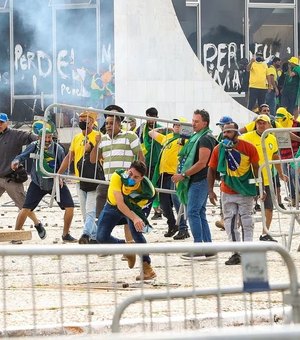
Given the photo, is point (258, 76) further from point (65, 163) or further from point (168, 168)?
point (65, 163)

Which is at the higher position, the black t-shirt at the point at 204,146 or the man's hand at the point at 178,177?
the black t-shirt at the point at 204,146

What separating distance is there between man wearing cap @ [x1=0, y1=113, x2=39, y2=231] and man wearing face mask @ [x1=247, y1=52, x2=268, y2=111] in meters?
10.8

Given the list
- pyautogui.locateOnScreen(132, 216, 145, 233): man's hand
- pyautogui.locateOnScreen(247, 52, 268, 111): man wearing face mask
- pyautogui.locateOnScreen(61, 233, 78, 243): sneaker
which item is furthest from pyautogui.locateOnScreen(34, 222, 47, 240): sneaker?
pyautogui.locateOnScreen(247, 52, 268, 111): man wearing face mask

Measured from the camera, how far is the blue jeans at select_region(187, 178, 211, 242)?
11609 millimetres

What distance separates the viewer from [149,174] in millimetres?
14930

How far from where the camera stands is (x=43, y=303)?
27.5 ft

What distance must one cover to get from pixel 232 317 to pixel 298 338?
14.6 ft

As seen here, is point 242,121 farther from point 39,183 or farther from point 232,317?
point 232,317

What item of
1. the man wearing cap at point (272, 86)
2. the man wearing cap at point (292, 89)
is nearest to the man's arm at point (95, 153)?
the man wearing cap at point (272, 86)

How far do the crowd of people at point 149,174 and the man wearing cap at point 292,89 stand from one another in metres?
8.65

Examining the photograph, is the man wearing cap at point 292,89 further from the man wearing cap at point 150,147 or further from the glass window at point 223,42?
the man wearing cap at point 150,147

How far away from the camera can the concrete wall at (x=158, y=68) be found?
76.9ft

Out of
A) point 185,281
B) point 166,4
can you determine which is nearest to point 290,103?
point 166,4

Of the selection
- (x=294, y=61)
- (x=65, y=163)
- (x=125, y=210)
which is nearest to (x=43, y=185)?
(x=65, y=163)
